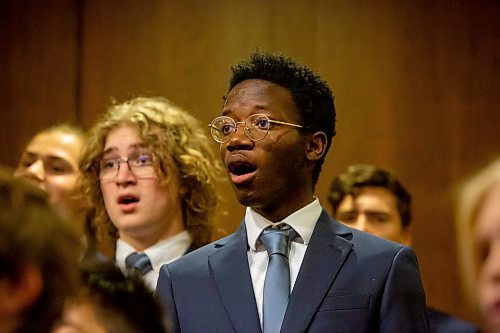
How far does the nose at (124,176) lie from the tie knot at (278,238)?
2.53ft

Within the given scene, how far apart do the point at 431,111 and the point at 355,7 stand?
0.61 meters

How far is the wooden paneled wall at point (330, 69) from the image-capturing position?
412 cm

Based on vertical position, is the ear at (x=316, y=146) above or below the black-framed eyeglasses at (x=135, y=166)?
above

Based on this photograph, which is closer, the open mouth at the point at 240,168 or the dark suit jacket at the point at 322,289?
the dark suit jacket at the point at 322,289

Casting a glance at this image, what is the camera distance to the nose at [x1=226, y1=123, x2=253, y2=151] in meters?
2.23

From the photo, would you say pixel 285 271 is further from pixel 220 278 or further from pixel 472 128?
pixel 472 128

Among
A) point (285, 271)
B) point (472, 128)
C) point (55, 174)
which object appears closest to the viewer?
point (285, 271)

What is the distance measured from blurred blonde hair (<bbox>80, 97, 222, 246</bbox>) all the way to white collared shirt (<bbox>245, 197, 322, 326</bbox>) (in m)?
0.72

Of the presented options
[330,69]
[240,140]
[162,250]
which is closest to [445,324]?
[162,250]

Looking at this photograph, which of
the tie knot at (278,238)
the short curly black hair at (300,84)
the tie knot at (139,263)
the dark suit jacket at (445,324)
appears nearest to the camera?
the tie knot at (278,238)

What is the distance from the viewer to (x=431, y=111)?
4.14 m

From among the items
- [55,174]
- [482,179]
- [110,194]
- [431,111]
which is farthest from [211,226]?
[482,179]

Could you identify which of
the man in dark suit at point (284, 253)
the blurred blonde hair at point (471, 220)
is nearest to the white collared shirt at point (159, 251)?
the man in dark suit at point (284, 253)

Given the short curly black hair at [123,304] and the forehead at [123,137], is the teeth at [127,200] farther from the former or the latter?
the short curly black hair at [123,304]
